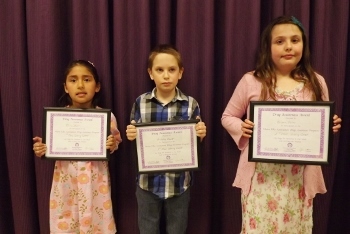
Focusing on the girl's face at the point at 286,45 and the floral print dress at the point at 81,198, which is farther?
the floral print dress at the point at 81,198

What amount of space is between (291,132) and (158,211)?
715 mm

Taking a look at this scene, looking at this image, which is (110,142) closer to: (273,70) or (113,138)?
(113,138)

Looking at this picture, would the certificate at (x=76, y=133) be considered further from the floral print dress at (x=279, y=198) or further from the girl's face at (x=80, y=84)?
the floral print dress at (x=279, y=198)

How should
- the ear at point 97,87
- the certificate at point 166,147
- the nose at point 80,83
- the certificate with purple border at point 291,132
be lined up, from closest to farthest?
the certificate with purple border at point 291,132 → the certificate at point 166,147 → the nose at point 80,83 → the ear at point 97,87

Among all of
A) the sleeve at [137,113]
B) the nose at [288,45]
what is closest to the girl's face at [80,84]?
the sleeve at [137,113]

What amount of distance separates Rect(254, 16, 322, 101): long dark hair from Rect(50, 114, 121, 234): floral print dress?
2.38 feet

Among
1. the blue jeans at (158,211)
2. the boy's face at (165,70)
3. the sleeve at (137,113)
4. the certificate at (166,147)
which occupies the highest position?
the boy's face at (165,70)

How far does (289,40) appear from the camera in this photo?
149 cm

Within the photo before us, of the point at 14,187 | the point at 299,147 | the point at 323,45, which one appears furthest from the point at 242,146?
the point at 14,187

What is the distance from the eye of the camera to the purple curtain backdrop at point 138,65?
1.76 m

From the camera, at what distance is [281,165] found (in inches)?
60.2

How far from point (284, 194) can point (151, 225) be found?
24.6 inches

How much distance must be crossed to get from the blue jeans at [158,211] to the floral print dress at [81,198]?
171 millimetres

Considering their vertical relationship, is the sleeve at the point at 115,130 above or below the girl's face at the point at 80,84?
below
